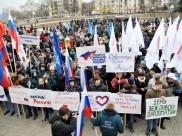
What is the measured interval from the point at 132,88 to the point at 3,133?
15.1 ft

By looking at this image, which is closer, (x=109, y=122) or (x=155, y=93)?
(x=109, y=122)

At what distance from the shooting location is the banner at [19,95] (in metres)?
8.32

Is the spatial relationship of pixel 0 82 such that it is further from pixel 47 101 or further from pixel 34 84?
pixel 47 101

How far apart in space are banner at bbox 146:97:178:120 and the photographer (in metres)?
2.57

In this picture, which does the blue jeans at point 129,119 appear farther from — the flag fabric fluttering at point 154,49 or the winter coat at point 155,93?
the flag fabric fluttering at point 154,49

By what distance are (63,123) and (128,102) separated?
2802 mm

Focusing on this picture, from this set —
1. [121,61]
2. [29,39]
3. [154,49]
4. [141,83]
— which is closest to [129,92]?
[141,83]

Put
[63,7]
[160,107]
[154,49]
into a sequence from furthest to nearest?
[63,7] → [154,49] → [160,107]

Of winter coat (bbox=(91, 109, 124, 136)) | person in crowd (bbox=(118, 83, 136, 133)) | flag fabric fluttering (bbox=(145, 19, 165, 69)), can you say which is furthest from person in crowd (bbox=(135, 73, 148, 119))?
winter coat (bbox=(91, 109, 124, 136))

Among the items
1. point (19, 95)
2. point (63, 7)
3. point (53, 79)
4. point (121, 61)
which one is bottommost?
point (19, 95)

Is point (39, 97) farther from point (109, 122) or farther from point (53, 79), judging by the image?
point (109, 122)

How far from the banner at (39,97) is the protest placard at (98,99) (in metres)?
1.55

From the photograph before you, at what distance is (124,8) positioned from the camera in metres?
133

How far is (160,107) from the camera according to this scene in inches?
267
